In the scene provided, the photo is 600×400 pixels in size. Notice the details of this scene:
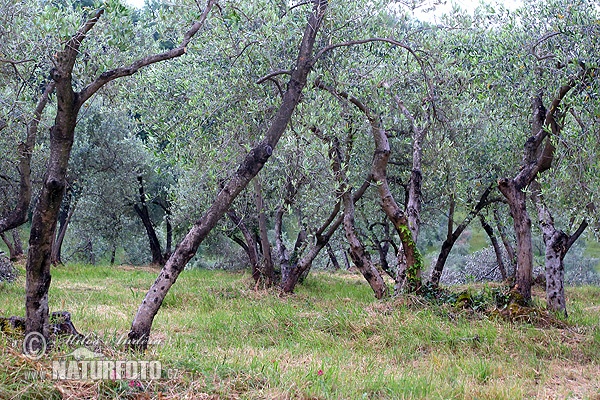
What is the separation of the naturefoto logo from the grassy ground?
0.09 meters

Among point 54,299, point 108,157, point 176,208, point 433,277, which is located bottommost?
point 54,299

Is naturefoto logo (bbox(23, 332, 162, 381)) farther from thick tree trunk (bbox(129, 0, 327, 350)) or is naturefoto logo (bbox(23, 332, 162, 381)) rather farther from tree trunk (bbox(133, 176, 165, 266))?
tree trunk (bbox(133, 176, 165, 266))

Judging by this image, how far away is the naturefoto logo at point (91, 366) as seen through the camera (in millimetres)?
5219

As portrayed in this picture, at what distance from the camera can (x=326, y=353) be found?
8289 millimetres

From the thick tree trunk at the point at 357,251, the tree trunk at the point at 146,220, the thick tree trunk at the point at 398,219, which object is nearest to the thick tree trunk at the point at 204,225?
the thick tree trunk at the point at 398,219

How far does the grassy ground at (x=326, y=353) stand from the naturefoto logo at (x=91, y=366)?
93 mm

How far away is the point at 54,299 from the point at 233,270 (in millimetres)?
14359

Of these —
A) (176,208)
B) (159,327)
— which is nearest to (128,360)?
(159,327)

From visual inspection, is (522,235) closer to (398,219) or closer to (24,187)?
(398,219)

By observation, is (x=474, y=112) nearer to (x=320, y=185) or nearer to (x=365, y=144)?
(x=365, y=144)

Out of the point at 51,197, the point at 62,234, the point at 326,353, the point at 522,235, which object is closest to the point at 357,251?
the point at 522,235

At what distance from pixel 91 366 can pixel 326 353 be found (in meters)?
3.84

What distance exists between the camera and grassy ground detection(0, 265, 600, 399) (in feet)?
17.8

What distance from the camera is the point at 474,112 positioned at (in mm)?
15070
